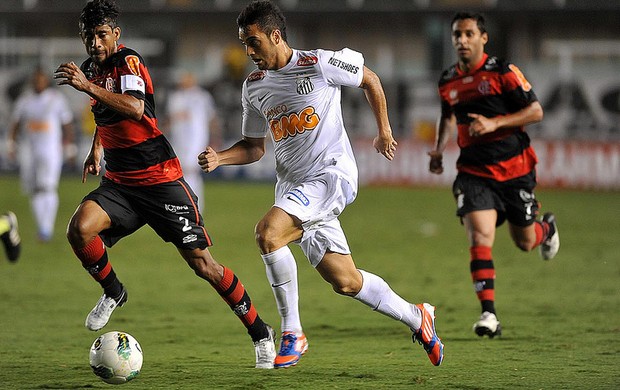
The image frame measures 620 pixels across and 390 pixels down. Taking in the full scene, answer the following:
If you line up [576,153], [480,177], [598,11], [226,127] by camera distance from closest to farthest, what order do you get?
[480,177]
[576,153]
[226,127]
[598,11]

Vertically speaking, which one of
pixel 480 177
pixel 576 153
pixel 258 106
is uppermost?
pixel 258 106

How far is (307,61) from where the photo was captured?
688 centimetres

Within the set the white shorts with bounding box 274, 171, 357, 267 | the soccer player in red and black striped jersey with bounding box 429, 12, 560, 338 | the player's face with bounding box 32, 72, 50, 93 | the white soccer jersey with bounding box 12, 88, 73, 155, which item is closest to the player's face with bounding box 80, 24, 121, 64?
the white shorts with bounding box 274, 171, 357, 267

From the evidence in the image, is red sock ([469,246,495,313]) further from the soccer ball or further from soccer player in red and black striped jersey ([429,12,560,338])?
the soccer ball

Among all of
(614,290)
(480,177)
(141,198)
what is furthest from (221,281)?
(614,290)

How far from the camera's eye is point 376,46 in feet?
111

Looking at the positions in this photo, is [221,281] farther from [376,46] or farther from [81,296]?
[376,46]

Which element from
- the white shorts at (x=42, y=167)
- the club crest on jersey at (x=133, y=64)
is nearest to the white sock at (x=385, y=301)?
the club crest on jersey at (x=133, y=64)

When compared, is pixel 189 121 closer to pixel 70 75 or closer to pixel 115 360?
pixel 70 75

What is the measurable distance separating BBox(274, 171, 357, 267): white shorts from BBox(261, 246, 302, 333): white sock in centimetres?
14

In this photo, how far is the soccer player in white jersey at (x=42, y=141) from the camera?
49.0 feet

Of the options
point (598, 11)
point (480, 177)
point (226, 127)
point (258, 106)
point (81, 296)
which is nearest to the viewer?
point (258, 106)

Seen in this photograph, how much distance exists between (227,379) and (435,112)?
72.2ft

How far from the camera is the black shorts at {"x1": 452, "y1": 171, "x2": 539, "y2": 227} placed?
28.2 ft
